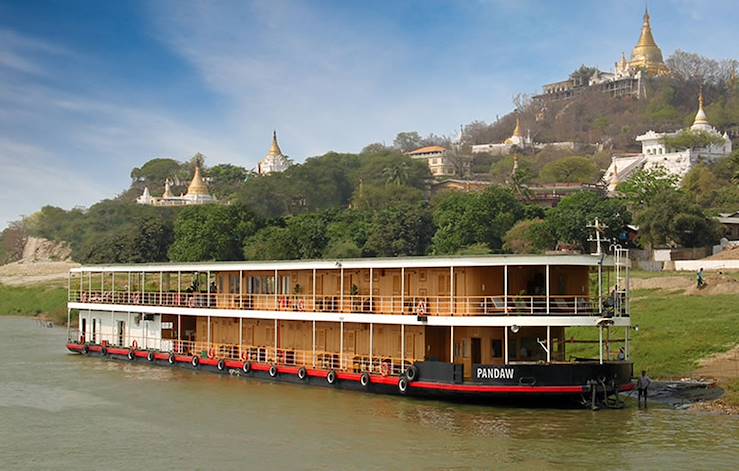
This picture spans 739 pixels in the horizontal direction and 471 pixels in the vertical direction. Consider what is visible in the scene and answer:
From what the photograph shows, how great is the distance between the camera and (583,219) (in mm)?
68812

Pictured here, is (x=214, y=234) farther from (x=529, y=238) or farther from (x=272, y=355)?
(x=272, y=355)

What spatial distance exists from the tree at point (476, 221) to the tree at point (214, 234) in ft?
60.6

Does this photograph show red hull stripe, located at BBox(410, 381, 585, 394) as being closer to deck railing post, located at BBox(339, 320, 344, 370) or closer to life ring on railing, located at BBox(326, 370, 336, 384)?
life ring on railing, located at BBox(326, 370, 336, 384)

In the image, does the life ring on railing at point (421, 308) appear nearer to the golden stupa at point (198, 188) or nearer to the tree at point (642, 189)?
the tree at point (642, 189)

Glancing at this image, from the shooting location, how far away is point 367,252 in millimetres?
81500

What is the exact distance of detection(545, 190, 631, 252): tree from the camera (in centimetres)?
6789

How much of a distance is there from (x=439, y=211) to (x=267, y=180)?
4706 cm

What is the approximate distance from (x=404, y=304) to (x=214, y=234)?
5653cm

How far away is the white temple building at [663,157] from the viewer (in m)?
126

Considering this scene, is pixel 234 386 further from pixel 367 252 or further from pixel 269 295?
pixel 367 252

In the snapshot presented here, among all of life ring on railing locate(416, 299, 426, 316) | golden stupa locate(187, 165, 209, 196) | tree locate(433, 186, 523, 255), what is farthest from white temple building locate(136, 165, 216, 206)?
life ring on railing locate(416, 299, 426, 316)

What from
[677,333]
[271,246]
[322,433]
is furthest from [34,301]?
[322,433]

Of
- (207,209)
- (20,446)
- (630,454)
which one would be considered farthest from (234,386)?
(207,209)

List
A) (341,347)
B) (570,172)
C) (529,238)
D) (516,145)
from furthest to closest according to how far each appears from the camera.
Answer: (516,145), (570,172), (529,238), (341,347)
